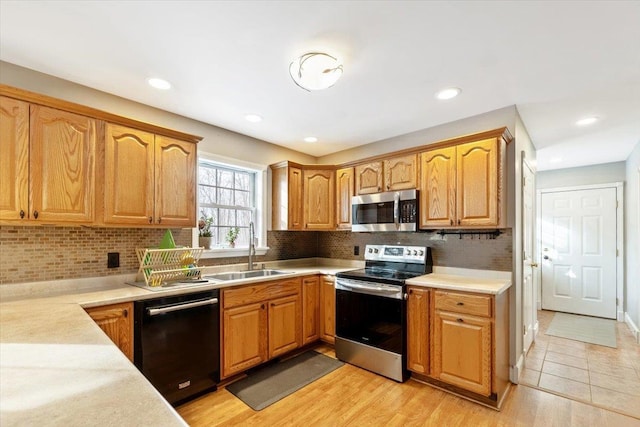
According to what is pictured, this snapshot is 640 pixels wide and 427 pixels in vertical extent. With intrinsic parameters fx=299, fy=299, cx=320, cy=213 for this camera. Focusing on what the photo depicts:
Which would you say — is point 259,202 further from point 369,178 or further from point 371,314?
point 371,314

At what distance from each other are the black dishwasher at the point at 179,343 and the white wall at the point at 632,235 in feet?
15.5

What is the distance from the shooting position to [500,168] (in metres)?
2.48

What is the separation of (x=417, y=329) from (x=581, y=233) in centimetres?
385

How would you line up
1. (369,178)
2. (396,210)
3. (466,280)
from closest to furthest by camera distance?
(466,280) → (396,210) → (369,178)

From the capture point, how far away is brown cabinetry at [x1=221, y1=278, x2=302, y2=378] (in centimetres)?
255

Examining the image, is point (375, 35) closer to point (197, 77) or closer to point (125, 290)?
point (197, 77)

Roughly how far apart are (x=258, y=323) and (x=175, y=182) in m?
Result: 1.47

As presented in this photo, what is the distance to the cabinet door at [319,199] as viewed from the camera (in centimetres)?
376

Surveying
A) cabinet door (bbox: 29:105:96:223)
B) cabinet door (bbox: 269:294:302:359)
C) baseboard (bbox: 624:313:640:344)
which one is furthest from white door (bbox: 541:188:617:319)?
cabinet door (bbox: 29:105:96:223)

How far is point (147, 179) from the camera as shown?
2.41 metres

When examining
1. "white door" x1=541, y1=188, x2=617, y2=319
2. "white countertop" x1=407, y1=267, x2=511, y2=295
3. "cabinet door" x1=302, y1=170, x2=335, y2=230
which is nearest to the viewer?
"white countertop" x1=407, y1=267, x2=511, y2=295

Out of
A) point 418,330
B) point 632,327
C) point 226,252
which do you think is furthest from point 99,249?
point 632,327

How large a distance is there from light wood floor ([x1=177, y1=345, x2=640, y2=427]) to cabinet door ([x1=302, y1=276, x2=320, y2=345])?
0.71 metres

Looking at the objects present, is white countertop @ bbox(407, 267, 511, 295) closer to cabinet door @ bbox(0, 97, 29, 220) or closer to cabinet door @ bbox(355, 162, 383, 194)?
cabinet door @ bbox(355, 162, 383, 194)
